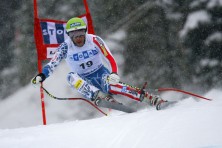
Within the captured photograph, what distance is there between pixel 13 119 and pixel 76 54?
7.87 metres

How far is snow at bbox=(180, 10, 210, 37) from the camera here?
1165 centimetres

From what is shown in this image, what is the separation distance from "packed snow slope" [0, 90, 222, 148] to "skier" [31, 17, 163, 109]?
1.48 m

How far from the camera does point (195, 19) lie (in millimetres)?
11852

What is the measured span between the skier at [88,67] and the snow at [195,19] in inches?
271

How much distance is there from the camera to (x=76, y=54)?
542cm

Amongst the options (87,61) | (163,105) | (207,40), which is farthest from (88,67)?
(207,40)

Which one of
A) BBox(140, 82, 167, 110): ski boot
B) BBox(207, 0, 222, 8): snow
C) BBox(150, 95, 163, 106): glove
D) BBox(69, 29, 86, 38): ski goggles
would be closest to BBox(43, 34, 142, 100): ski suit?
BBox(69, 29, 86, 38): ski goggles

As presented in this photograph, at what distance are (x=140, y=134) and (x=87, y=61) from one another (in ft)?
9.29

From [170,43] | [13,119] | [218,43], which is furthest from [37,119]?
[218,43]

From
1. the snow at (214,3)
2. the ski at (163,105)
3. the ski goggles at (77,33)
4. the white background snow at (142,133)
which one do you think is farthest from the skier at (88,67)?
the snow at (214,3)

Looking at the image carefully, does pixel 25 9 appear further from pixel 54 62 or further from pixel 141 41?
pixel 54 62

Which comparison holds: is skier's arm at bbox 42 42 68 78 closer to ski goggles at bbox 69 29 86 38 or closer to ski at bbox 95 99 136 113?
ski goggles at bbox 69 29 86 38

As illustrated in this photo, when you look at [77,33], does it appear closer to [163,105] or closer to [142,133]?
[163,105]

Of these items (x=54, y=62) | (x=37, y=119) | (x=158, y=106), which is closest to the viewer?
(x=158, y=106)
